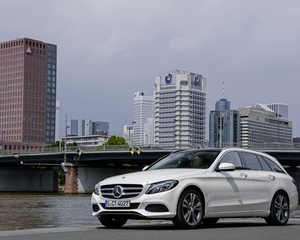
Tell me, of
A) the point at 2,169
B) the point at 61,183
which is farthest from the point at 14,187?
the point at 61,183

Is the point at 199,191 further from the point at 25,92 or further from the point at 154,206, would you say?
the point at 25,92

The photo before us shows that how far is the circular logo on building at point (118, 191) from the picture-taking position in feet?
30.1

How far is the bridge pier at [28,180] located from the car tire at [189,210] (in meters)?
83.1

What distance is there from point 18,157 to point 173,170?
234 feet

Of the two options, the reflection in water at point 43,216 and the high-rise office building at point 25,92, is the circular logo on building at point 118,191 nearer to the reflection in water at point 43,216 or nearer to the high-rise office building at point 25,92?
the reflection in water at point 43,216

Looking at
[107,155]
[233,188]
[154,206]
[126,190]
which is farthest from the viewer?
[107,155]

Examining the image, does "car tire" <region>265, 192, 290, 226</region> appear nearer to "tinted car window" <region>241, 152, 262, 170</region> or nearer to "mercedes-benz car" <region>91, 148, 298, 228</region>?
"mercedes-benz car" <region>91, 148, 298, 228</region>

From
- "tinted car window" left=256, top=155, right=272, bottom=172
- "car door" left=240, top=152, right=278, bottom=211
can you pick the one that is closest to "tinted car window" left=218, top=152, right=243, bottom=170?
"car door" left=240, top=152, right=278, bottom=211

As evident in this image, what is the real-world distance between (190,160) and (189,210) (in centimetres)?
128

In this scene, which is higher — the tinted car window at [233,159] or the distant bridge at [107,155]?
the tinted car window at [233,159]

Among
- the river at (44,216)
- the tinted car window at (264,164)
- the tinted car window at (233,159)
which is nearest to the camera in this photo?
the tinted car window at (233,159)

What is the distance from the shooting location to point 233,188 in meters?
10.2

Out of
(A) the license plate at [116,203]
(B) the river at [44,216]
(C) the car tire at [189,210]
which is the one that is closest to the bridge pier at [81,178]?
(B) the river at [44,216]

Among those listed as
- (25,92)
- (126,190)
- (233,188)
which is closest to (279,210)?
(233,188)
